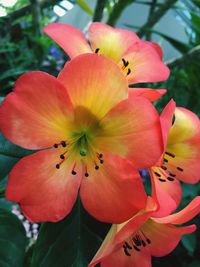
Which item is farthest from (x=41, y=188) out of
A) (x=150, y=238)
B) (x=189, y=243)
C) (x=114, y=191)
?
(x=189, y=243)

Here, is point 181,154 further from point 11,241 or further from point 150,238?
point 11,241

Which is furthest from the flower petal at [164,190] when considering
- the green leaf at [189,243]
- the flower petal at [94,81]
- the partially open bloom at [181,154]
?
the green leaf at [189,243]

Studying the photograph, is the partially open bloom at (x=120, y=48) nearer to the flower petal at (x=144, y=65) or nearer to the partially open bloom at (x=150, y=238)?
the flower petal at (x=144, y=65)

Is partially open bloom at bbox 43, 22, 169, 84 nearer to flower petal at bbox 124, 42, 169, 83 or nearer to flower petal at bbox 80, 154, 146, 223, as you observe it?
flower petal at bbox 124, 42, 169, 83

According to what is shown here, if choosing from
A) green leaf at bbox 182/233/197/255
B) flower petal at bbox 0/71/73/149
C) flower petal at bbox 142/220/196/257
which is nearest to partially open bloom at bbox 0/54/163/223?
flower petal at bbox 0/71/73/149

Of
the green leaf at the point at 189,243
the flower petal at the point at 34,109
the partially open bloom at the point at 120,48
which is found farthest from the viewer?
the green leaf at the point at 189,243
